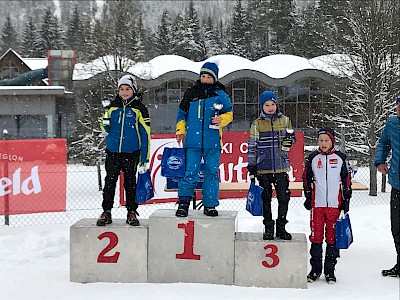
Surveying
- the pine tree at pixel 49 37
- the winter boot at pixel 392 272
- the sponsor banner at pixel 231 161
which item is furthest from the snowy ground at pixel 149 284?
the pine tree at pixel 49 37

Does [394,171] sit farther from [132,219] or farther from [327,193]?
[132,219]

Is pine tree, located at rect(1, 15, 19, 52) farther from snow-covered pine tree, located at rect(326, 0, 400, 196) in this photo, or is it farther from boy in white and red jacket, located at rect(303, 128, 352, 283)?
boy in white and red jacket, located at rect(303, 128, 352, 283)

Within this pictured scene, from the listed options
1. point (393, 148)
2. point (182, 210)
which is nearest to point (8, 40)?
point (182, 210)

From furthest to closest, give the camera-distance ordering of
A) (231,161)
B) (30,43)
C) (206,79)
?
(30,43) → (231,161) → (206,79)

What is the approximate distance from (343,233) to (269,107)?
1.53m

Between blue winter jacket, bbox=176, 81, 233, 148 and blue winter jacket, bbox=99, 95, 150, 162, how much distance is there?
1.41 ft

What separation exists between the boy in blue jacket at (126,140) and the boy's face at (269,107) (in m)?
1.32

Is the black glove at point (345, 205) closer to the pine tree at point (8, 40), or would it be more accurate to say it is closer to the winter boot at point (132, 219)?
the winter boot at point (132, 219)

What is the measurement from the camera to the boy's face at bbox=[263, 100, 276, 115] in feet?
16.2

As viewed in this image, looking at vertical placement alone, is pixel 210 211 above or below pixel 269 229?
above

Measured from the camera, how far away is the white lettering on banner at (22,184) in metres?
7.66

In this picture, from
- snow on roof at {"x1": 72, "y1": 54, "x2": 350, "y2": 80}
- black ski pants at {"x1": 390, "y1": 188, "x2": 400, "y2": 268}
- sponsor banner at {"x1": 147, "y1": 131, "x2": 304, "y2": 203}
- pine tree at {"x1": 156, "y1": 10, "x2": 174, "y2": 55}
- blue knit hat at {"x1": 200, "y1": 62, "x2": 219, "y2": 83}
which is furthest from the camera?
pine tree at {"x1": 156, "y1": 10, "x2": 174, "y2": 55}

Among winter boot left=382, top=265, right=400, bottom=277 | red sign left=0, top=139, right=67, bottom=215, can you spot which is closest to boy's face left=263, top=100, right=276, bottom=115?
winter boot left=382, top=265, right=400, bottom=277

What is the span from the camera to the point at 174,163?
5.11 meters
